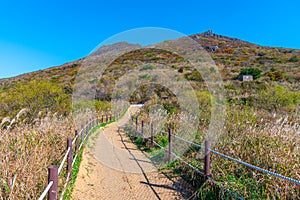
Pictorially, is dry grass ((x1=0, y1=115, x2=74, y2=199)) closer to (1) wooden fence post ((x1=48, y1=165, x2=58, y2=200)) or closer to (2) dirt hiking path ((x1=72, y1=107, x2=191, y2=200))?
(1) wooden fence post ((x1=48, y1=165, x2=58, y2=200))

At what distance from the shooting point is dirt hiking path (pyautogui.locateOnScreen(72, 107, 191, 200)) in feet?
Result: 15.6

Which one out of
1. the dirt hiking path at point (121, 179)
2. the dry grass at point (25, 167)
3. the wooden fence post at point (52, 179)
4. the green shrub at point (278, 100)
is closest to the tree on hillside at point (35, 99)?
the dirt hiking path at point (121, 179)

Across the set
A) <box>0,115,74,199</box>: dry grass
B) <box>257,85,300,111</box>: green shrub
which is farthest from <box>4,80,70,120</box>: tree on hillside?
<box>257,85,300,111</box>: green shrub

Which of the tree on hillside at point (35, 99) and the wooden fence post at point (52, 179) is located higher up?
the tree on hillside at point (35, 99)

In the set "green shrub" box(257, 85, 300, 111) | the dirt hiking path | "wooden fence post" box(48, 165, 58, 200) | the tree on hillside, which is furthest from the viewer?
"green shrub" box(257, 85, 300, 111)

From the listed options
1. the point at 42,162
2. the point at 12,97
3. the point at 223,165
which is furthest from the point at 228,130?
the point at 12,97

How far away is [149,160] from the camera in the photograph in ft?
24.1

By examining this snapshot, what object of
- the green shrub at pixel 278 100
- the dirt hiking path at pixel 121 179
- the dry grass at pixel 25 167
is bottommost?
the dirt hiking path at pixel 121 179

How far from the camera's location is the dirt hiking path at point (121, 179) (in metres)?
4.75

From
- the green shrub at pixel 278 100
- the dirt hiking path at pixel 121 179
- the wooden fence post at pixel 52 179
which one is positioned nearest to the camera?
the wooden fence post at pixel 52 179

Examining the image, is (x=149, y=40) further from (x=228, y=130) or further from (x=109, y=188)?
(x=109, y=188)

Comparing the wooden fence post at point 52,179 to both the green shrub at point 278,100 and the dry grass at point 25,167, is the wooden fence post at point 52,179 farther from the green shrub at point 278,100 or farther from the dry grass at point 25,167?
the green shrub at point 278,100

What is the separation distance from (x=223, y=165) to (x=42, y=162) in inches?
130

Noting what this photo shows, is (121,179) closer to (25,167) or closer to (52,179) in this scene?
(25,167)
